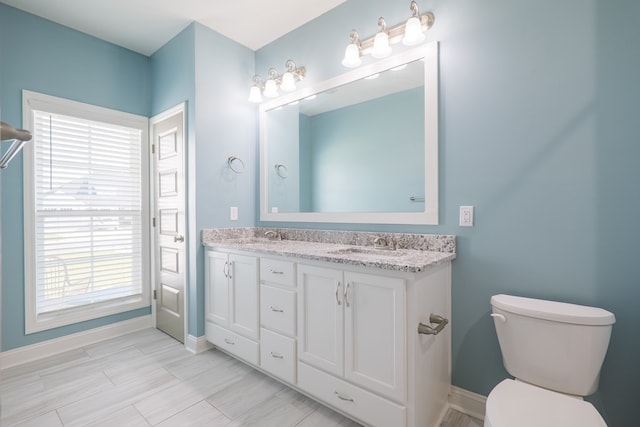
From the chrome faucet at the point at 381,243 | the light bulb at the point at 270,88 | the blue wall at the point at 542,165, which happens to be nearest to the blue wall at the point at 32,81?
the light bulb at the point at 270,88

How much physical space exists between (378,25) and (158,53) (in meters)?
2.15

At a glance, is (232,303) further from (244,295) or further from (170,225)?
(170,225)

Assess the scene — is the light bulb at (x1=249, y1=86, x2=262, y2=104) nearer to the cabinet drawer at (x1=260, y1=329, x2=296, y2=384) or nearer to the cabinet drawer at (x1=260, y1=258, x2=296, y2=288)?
the cabinet drawer at (x1=260, y1=258, x2=296, y2=288)

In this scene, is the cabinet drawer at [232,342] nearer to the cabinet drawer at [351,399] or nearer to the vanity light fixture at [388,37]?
the cabinet drawer at [351,399]

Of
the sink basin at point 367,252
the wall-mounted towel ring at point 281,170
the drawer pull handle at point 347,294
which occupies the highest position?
the wall-mounted towel ring at point 281,170

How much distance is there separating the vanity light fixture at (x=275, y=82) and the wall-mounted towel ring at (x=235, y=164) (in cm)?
53

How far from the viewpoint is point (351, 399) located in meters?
1.53

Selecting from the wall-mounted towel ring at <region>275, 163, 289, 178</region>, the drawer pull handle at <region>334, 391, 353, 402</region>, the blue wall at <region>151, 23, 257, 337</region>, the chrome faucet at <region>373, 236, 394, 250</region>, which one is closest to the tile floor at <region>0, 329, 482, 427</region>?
the drawer pull handle at <region>334, 391, 353, 402</region>

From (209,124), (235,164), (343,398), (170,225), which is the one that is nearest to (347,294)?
(343,398)

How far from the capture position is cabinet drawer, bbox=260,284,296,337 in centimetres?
180

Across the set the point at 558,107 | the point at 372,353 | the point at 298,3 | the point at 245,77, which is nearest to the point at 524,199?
the point at 558,107

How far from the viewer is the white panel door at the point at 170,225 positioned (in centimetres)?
258

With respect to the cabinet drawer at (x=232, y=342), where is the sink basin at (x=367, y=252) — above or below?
above

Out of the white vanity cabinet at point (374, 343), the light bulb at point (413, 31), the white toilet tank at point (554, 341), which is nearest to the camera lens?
the white toilet tank at point (554, 341)
